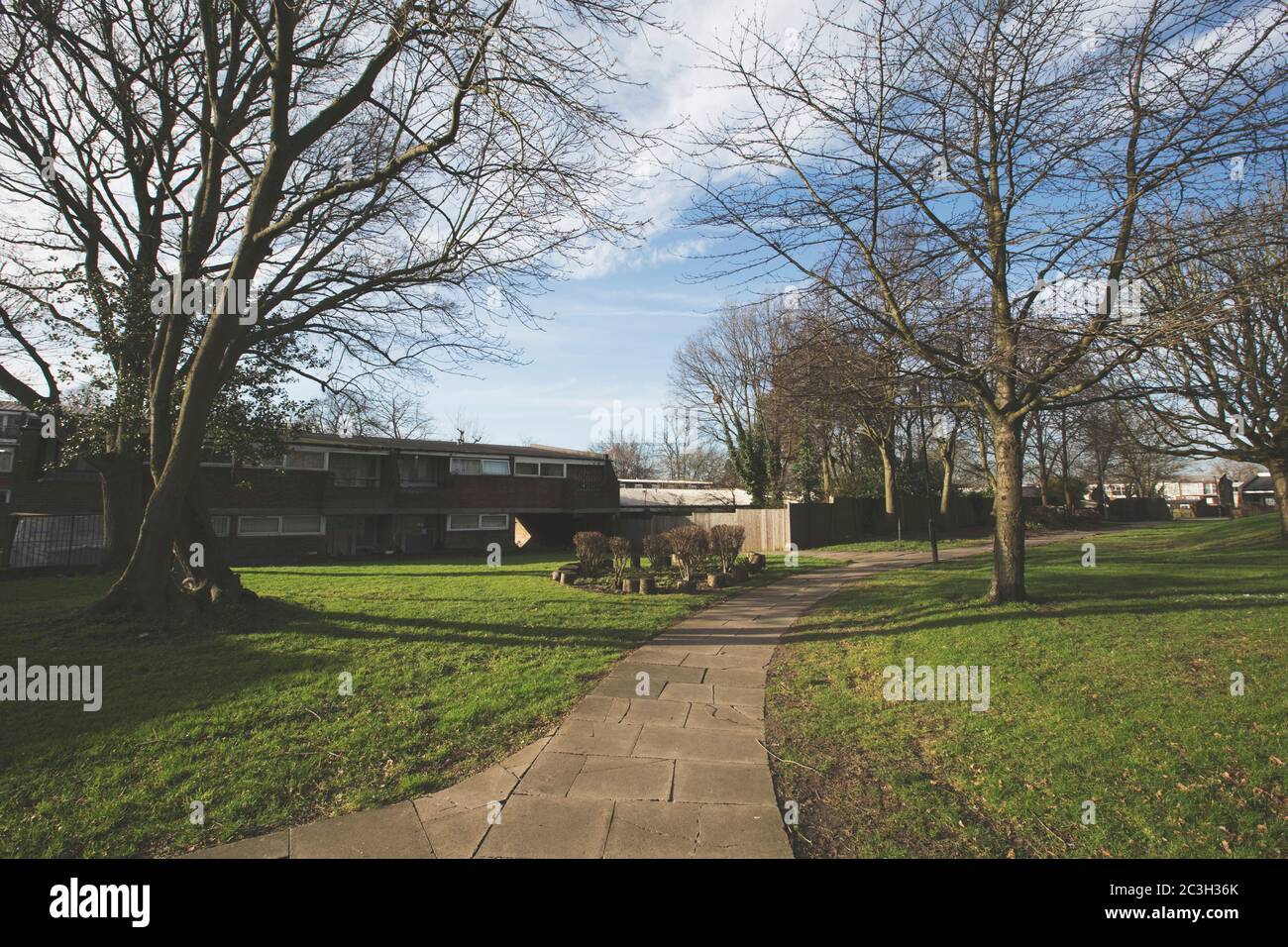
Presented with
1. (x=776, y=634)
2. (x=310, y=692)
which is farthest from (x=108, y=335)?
(x=776, y=634)

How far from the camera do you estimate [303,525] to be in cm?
2289

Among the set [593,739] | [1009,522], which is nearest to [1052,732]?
[593,739]

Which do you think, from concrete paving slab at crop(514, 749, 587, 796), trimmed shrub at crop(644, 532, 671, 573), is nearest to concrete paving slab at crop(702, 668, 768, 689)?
concrete paving slab at crop(514, 749, 587, 796)

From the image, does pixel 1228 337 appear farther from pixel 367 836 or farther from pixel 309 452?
pixel 309 452

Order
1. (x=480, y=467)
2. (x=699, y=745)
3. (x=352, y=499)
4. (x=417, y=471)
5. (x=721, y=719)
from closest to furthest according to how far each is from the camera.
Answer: (x=699, y=745), (x=721, y=719), (x=352, y=499), (x=417, y=471), (x=480, y=467)

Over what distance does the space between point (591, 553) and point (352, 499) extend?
13.9 meters

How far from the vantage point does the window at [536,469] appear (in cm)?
2829

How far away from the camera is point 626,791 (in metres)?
3.92

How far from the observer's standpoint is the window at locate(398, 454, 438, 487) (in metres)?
25.8

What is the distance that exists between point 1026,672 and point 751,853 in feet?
13.3

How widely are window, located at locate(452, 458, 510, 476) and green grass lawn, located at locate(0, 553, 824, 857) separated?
16.7m

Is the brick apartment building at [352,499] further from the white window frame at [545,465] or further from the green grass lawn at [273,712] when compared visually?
the green grass lawn at [273,712]
